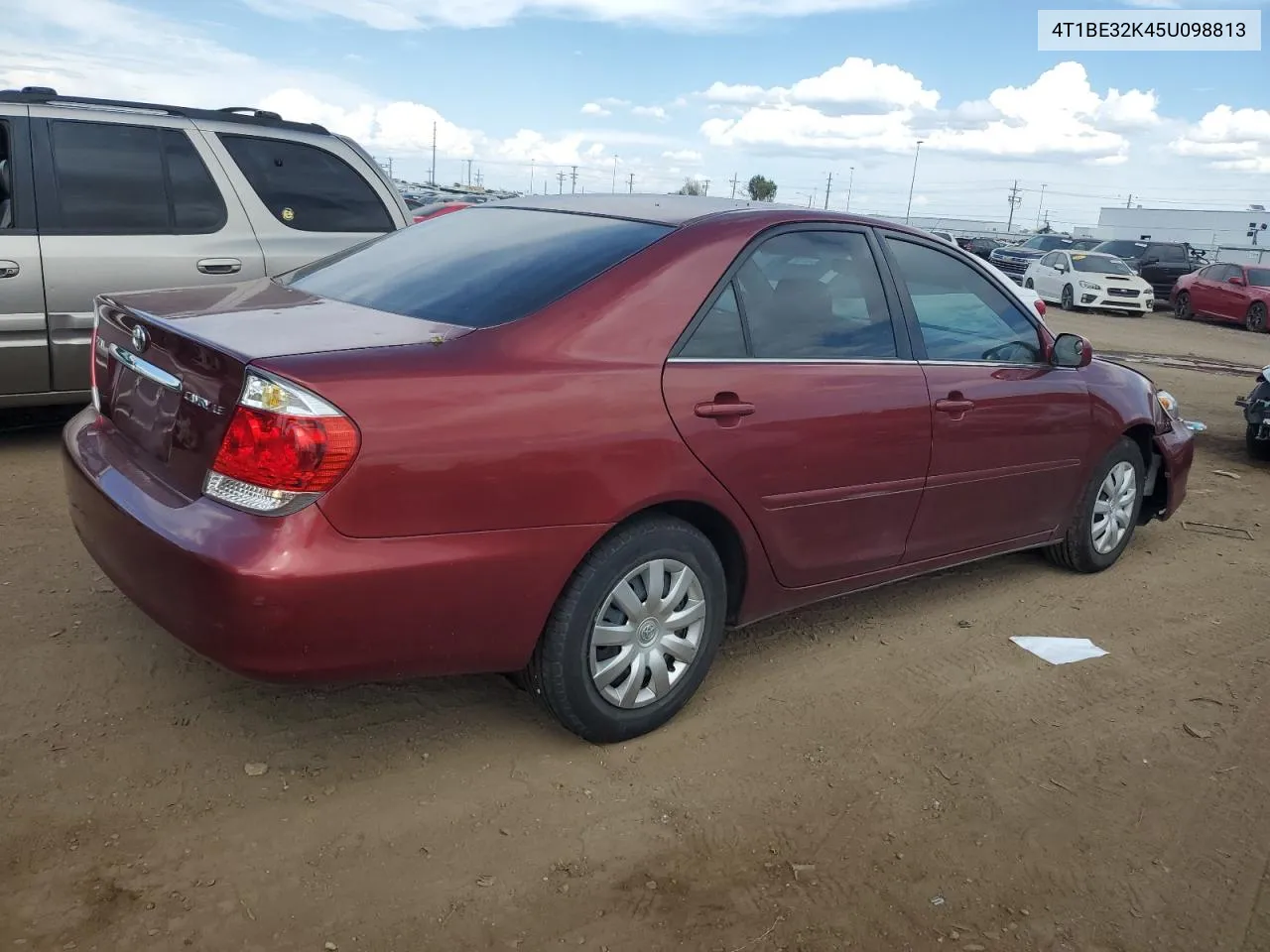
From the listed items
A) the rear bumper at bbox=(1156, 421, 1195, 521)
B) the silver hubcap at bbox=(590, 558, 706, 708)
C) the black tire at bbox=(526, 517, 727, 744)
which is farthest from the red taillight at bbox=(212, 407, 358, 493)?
the rear bumper at bbox=(1156, 421, 1195, 521)

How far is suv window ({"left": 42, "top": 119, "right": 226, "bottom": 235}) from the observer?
18.3 feet

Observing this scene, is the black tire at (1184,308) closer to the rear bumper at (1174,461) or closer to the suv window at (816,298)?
the rear bumper at (1174,461)

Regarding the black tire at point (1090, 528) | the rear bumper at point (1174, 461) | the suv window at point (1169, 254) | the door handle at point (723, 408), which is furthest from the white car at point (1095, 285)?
the door handle at point (723, 408)

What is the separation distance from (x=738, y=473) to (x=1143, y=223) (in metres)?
68.7

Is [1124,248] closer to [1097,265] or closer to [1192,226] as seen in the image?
[1097,265]

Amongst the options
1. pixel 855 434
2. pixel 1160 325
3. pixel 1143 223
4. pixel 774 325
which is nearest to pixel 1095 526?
pixel 855 434

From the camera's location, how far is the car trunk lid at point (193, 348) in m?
2.62

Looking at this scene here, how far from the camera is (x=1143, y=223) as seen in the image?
6294 centimetres

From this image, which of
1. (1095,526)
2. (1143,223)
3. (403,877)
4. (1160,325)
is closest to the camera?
(403,877)

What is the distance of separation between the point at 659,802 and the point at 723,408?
1.16 metres

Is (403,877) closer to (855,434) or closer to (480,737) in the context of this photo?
(480,737)

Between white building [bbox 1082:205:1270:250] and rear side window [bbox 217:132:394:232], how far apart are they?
5403cm

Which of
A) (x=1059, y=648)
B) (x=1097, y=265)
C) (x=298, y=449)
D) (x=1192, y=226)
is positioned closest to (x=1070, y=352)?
(x=1059, y=648)

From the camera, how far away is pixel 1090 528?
490 cm
